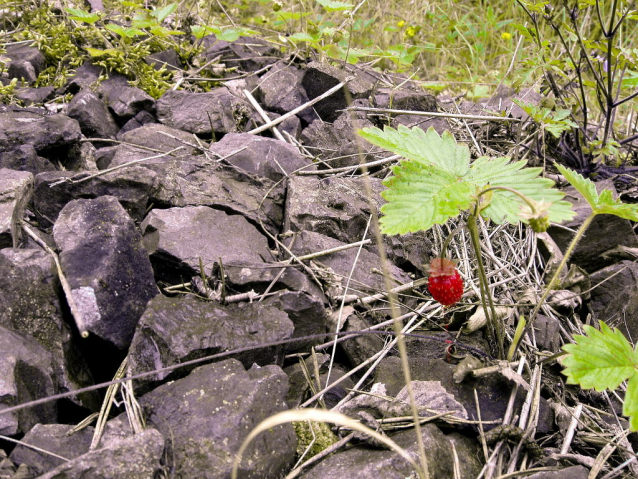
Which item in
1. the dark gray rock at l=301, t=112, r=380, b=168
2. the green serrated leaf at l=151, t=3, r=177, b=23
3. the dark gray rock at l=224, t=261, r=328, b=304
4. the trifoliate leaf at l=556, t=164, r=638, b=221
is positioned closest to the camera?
the trifoliate leaf at l=556, t=164, r=638, b=221

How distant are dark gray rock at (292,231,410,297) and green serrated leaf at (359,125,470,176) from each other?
2.07ft

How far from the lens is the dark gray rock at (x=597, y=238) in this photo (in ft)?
7.47

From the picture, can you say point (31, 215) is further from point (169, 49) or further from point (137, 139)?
point (169, 49)

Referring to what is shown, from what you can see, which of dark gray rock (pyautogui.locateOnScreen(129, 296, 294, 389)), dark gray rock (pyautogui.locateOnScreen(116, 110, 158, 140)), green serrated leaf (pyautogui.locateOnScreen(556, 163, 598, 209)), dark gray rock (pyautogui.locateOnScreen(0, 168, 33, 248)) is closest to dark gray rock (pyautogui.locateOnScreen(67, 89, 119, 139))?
dark gray rock (pyautogui.locateOnScreen(116, 110, 158, 140))

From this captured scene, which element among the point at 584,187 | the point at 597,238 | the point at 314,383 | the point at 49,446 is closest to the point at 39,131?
the point at 49,446

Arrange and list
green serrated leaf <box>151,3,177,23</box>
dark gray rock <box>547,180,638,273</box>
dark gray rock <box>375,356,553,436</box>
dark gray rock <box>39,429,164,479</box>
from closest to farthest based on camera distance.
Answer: dark gray rock <box>39,429,164,479</box> < dark gray rock <box>375,356,553,436</box> < dark gray rock <box>547,180,638,273</box> < green serrated leaf <box>151,3,177,23</box>

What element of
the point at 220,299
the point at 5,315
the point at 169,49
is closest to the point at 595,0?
the point at 220,299

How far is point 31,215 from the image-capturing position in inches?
75.9

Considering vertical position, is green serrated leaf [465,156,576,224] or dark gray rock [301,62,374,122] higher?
green serrated leaf [465,156,576,224]

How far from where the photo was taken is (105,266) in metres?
1.61

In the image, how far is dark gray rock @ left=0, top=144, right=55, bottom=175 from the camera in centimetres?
208

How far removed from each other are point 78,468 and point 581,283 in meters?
1.82

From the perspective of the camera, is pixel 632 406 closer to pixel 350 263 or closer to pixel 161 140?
pixel 350 263

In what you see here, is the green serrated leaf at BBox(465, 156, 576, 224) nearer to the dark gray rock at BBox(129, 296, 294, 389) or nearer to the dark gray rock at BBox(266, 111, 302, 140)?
the dark gray rock at BBox(129, 296, 294, 389)
